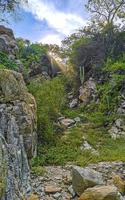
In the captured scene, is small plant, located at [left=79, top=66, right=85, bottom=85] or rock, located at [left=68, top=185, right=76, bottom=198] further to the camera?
small plant, located at [left=79, top=66, right=85, bottom=85]

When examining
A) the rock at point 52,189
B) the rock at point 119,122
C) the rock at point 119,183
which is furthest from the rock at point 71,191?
the rock at point 119,122

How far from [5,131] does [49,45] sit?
19.9 meters

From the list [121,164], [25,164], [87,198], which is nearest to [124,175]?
[121,164]

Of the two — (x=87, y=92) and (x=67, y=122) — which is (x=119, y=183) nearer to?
(x=67, y=122)

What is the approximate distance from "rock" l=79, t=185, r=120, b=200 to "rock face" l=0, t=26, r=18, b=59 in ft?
25.5

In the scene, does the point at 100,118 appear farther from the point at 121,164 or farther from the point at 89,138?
the point at 121,164

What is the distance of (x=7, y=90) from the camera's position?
33.0 ft

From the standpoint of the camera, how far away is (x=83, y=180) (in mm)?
A: 9273

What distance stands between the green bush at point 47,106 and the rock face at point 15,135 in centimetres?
156

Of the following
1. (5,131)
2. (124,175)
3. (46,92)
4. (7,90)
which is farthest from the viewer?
(46,92)

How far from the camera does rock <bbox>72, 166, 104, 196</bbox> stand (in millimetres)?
9273

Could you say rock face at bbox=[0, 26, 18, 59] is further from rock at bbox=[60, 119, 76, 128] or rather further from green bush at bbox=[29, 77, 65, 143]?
rock at bbox=[60, 119, 76, 128]

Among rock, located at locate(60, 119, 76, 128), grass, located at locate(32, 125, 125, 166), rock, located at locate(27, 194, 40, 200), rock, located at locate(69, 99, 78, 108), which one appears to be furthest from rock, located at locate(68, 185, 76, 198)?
rock, located at locate(69, 99, 78, 108)

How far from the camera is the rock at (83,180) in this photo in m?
9.27
